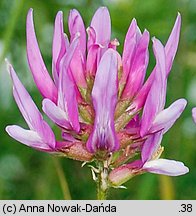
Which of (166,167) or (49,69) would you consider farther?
(49,69)

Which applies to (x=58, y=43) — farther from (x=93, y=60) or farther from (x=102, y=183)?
(x=102, y=183)

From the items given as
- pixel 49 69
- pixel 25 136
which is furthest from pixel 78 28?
pixel 49 69

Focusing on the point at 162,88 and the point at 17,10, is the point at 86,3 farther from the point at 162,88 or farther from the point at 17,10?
the point at 162,88

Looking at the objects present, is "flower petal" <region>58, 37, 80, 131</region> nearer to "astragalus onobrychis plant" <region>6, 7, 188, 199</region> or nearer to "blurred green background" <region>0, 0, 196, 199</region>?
"astragalus onobrychis plant" <region>6, 7, 188, 199</region>

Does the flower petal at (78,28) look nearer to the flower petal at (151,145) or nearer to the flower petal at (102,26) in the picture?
the flower petal at (102,26)

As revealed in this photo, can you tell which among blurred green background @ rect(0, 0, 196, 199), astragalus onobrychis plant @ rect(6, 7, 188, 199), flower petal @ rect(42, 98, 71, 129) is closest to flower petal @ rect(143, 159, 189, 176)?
astragalus onobrychis plant @ rect(6, 7, 188, 199)

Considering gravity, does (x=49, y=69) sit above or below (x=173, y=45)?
above

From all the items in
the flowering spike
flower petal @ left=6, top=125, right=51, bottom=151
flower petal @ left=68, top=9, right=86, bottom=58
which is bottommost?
flower petal @ left=6, top=125, right=51, bottom=151
